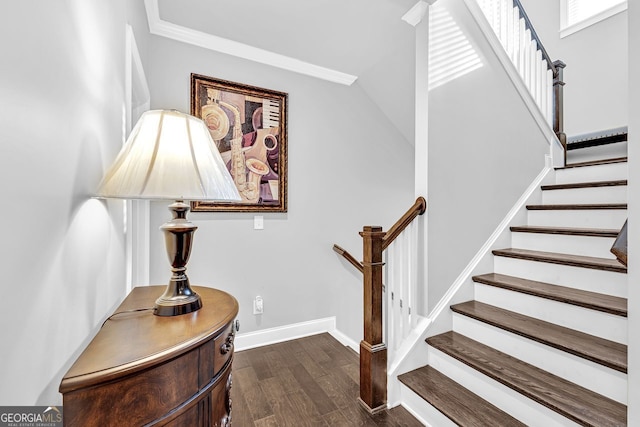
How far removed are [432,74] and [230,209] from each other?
1810 mm

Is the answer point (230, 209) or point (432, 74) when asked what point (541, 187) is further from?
point (230, 209)

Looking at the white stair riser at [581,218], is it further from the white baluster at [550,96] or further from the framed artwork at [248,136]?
the framed artwork at [248,136]

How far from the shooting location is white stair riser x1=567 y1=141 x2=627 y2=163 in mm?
2912

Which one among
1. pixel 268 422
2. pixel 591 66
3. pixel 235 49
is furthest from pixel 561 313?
pixel 591 66

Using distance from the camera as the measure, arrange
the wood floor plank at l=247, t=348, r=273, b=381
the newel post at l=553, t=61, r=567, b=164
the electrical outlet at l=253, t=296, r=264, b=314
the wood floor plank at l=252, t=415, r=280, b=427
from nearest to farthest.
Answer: the wood floor plank at l=252, t=415, r=280, b=427 < the wood floor plank at l=247, t=348, r=273, b=381 < the electrical outlet at l=253, t=296, r=264, b=314 < the newel post at l=553, t=61, r=567, b=164

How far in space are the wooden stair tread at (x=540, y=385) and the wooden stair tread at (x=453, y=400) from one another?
0.16 m

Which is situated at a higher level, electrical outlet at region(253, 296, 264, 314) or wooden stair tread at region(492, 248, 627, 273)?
wooden stair tread at region(492, 248, 627, 273)

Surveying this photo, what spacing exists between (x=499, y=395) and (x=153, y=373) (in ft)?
5.20

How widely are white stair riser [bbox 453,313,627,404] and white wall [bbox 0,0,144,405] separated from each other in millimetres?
1929

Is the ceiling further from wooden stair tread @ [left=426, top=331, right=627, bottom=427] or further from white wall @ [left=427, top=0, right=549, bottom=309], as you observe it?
wooden stair tread @ [left=426, top=331, right=627, bottom=427]

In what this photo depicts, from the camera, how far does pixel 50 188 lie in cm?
70

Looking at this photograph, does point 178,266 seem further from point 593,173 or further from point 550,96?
point 550,96

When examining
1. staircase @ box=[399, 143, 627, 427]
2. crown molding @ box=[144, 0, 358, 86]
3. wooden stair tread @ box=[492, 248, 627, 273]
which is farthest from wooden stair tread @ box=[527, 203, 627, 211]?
crown molding @ box=[144, 0, 358, 86]

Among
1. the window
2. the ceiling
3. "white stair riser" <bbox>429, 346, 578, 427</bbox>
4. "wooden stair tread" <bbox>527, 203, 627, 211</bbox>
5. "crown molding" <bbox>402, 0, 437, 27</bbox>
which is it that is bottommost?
"white stair riser" <bbox>429, 346, 578, 427</bbox>
